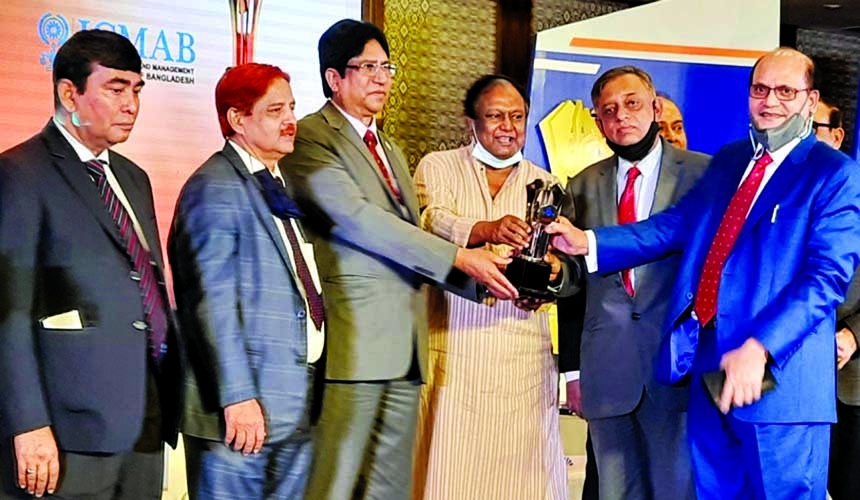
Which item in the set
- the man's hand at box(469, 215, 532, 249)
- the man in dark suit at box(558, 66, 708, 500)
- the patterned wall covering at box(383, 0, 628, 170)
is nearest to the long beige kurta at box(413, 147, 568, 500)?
the man's hand at box(469, 215, 532, 249)

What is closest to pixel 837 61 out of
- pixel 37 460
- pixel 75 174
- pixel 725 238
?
pixel 725 238

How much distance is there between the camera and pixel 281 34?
356cm

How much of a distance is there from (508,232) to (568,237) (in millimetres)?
200

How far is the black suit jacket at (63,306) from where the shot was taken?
9.25 feet

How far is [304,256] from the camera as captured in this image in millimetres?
3318

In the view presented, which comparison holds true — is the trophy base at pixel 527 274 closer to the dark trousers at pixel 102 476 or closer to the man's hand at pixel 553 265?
the man's hand at pixel 553 265

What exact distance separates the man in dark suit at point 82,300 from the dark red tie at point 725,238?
5.06 feet

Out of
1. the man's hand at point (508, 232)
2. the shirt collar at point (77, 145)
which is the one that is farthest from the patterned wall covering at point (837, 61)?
the shirt collar at point (77, 145)

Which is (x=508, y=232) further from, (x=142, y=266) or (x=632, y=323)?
(x=142, y=266)

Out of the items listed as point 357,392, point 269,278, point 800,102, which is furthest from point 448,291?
point 800,102

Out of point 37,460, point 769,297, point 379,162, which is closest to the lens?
point 37,460

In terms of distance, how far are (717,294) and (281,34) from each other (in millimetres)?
1550

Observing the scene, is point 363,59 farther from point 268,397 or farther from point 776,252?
point 776,252

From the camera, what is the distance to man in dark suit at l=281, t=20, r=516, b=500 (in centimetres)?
340
